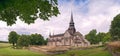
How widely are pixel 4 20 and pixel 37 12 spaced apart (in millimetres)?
2678

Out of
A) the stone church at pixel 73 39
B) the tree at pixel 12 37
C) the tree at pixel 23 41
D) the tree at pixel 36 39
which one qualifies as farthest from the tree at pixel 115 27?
the tree at pixel 12 37

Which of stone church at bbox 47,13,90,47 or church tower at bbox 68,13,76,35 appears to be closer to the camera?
stone church at bbox 47,13,90,47

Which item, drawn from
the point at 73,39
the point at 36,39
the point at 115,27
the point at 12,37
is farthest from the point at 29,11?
the point at 12,37

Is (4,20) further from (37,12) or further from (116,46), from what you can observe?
(116,46)

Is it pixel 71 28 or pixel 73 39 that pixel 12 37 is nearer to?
pixel 71 28

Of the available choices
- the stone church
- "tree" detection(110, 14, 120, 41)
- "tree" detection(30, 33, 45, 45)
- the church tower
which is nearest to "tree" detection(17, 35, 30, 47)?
"tree" detection(30, 33, 45, 45)

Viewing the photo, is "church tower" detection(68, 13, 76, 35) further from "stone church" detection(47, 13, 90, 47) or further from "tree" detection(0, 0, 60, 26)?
"tree" detection(0, 0, 60, 26)

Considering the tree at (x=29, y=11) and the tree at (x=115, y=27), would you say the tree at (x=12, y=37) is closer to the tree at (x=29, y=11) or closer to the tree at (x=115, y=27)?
the tree at (x=115, y=27)

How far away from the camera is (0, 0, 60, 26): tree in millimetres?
14536

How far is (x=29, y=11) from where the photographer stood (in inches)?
613

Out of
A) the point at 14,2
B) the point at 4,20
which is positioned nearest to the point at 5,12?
the point at 4,20

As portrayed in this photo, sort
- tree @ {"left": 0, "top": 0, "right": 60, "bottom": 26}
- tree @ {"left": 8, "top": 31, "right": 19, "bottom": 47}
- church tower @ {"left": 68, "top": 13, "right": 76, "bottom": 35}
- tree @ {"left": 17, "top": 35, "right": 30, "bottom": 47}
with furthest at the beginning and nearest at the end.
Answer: tree @ {"left": 8, "top": 31, "right": 19, "bottom": 47}
church tower @ {"left": 68, "top": 13, "right": 76, "bottom": 35}
tree @ {"left": 17, "top": 35, "right": 30, "bottom": 47}
tree @ {"left": 0, "top": 0, "right": 60, "bottom": 26}

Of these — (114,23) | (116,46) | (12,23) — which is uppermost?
(114,23)

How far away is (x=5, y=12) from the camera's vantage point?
56.5ft
